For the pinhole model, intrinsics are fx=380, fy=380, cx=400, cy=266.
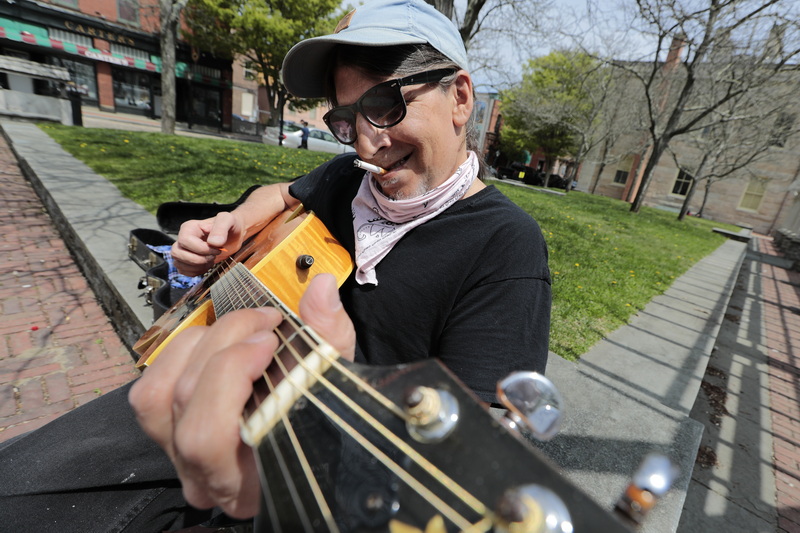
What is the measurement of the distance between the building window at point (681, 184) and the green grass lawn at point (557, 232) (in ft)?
66.7

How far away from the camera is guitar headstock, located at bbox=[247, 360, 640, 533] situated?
0.40 metres

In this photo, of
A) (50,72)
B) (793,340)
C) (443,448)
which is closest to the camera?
(443,448)

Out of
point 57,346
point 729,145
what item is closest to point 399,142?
point 57,346

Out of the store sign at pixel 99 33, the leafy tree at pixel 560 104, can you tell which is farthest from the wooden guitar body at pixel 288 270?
the store sign at pixel 99 33

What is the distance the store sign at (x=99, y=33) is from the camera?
20703mm

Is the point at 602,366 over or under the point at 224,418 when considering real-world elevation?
under

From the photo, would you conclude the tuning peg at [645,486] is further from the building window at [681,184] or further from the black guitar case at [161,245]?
the building window at [681,184]

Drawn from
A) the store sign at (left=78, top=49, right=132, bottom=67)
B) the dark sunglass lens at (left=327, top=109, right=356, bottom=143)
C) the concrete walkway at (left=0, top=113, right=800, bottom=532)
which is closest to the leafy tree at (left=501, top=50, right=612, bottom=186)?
the concrete walkway at (left=0, top=113, right=800, bottom=532)

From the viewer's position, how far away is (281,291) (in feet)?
4.86

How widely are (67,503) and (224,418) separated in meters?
1.08

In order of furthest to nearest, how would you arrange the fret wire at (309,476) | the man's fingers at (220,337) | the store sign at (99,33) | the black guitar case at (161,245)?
1. the store sign at (99,33)
2. the black guitar case at (161,245)
3. the man's fingers at (220,337)
4. the fret wire at (309,476)

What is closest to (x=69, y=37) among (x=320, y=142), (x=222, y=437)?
(x=320, y=142)

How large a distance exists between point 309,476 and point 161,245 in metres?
4.03

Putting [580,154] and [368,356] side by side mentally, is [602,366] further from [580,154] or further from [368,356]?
[580,154]
